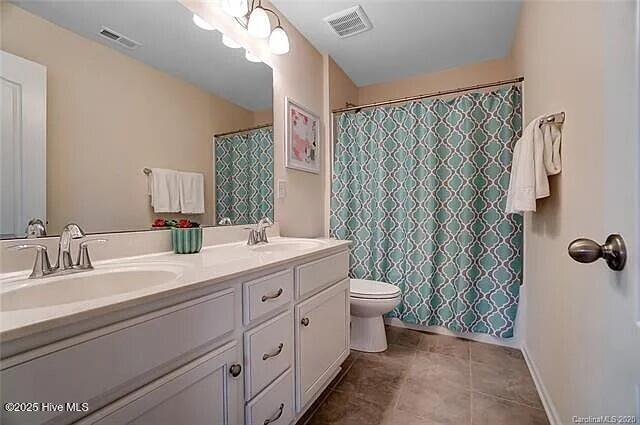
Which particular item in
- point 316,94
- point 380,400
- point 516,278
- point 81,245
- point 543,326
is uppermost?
point 316,94

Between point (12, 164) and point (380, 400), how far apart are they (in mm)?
1721

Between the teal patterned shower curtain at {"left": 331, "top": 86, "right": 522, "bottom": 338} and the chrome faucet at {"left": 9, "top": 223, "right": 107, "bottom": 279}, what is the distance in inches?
70.0

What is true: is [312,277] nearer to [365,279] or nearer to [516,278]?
[365,279]

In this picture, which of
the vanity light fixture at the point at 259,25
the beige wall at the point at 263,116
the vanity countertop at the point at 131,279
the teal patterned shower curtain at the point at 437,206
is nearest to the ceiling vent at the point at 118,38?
the vanity light fixture at the point at 259,25

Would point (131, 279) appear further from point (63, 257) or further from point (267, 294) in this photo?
point (267, 294)

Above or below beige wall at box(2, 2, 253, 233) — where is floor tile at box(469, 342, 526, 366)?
below

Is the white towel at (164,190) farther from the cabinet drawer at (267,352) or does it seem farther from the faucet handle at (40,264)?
the cabinet drawer at (267,352)

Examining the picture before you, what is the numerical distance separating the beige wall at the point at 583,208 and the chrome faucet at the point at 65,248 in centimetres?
131

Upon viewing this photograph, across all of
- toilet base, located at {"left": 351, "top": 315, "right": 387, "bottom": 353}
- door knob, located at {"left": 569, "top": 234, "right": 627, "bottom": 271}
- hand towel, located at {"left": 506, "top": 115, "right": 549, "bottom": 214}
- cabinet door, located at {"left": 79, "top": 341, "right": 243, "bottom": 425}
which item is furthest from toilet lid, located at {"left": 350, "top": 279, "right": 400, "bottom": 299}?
door knob, located at {"left": 569, "top": 234, "right": 627, "bottom": 271}

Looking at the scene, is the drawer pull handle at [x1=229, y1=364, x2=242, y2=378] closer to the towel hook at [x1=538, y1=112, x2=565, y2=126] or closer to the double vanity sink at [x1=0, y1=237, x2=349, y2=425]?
the double vanity sink at [x1=0, y1=237, x2=349, y2=425]

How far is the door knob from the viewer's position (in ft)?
1.62

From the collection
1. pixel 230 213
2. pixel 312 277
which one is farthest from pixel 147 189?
pixel 312 277

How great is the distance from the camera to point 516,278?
1.92 meters

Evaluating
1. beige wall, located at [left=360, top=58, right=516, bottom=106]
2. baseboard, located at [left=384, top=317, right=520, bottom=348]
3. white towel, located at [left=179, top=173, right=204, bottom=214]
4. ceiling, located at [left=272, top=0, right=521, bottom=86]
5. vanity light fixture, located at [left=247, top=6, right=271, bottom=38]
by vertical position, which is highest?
ceiling, located at [left=272, top=0, right=521, bottom=86]
